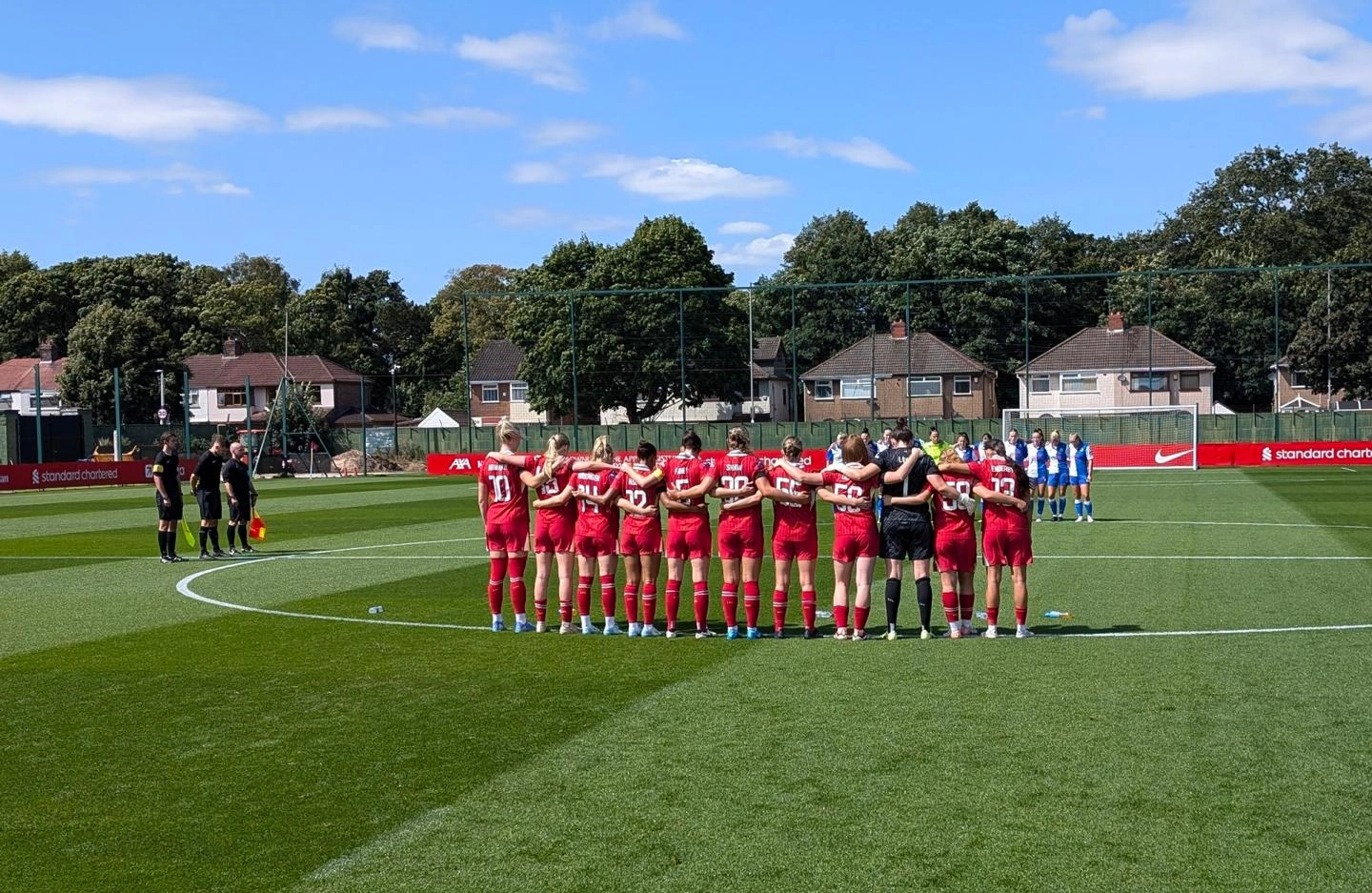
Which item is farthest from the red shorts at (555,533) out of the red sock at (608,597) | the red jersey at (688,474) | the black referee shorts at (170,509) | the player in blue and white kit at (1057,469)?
the player in blue and white kit at (1057,469)

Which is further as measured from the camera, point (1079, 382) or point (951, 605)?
point (1079, 382)

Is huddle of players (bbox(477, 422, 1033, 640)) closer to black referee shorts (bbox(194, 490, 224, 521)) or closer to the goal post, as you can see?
black referee shorts (bbox(194, 490, 224, 521))

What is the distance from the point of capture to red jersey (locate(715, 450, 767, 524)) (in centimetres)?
1265

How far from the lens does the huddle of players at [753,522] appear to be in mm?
12414

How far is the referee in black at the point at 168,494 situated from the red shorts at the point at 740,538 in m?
11.8

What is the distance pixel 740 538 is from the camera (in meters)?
12.8

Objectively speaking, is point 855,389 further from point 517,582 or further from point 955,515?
point 955,515

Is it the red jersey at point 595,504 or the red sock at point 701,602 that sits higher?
the red jersey at point 595,504

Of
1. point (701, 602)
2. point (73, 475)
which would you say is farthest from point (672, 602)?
point (73, 475)

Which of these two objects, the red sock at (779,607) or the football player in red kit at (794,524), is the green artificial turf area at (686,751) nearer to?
the red sock at (779,607)

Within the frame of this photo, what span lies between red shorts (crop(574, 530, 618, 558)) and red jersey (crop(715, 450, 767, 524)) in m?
1.20

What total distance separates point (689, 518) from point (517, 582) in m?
1.99

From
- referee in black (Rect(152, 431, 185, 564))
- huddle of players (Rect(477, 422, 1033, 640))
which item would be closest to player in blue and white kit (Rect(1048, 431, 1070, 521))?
huddle of players (Rect(477, 422, 1033, 640))

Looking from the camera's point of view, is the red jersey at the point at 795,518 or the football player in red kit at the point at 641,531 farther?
the football player in red kit at the point at 641,531
